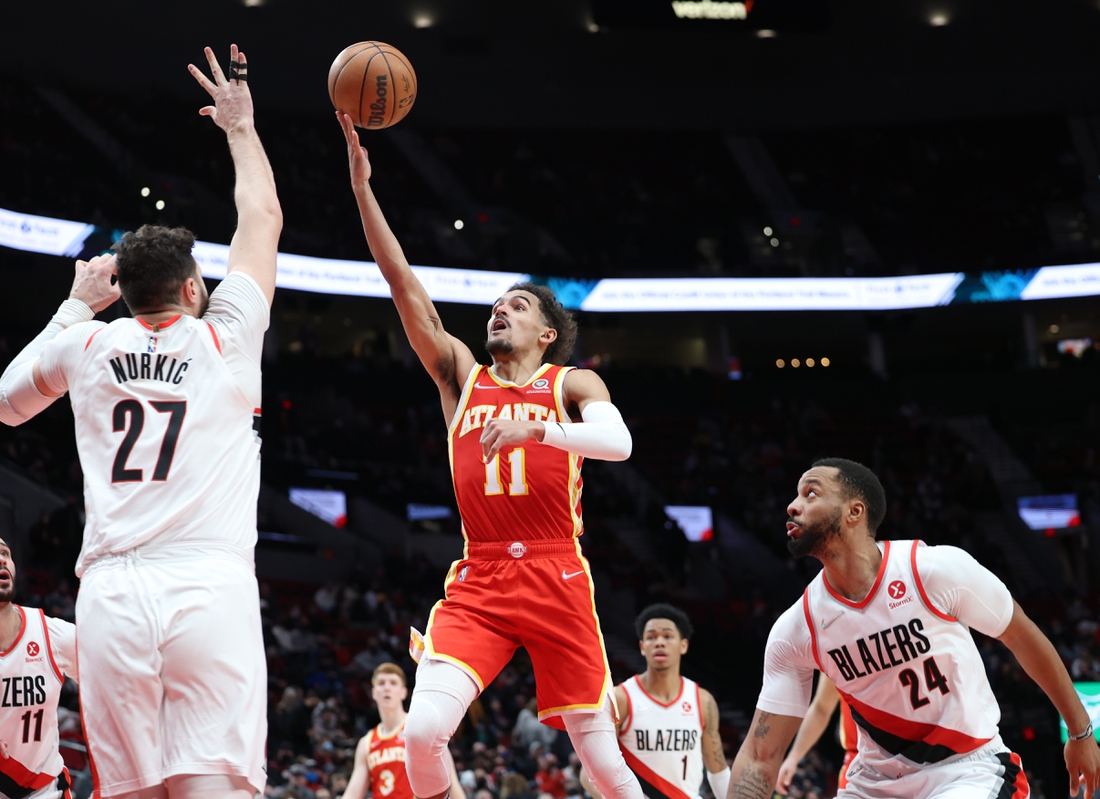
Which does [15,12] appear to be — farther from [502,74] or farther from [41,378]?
[41,378]

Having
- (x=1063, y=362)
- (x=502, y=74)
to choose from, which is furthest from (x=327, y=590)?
(x=1063, y=362)

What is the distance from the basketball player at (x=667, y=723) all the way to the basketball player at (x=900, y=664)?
3096 mm

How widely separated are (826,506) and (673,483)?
20.6 meters

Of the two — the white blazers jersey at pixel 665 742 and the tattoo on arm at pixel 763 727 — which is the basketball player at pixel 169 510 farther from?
the white blazers jersey at pixel 665 742

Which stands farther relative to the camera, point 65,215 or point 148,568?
point 65,215

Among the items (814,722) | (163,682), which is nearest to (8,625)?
(163,682)

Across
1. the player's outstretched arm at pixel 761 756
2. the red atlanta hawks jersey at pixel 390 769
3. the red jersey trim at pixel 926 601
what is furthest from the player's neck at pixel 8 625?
the red jersey trim at pixel 926 601

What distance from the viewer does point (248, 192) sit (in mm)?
3971

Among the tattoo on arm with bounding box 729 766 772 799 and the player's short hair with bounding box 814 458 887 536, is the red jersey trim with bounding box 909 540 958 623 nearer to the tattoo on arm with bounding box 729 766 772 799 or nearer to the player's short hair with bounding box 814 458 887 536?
the player's short hair with bounding box 814 458 887 536

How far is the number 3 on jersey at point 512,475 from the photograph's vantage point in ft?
17.2

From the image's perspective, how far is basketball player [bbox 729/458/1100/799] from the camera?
4.54m

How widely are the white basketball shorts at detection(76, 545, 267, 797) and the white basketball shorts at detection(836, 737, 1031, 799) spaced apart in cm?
260

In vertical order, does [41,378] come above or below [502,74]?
below

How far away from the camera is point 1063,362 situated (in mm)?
28344
